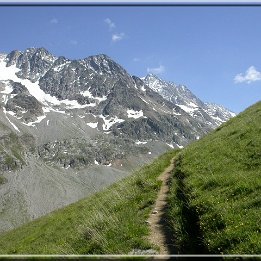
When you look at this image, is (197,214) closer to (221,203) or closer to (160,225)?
(221,203)

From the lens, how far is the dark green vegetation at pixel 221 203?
942cm

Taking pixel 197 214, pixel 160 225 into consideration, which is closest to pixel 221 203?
pixel 197 214

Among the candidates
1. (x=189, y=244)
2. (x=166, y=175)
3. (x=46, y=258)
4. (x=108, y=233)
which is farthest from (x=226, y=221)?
(x=166, y=175)

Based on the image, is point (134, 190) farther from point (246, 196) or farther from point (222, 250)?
point (222, 250)

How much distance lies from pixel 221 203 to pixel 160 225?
2300mm

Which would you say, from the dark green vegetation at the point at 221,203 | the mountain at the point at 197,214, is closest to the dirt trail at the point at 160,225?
the mountain at the point at 197,214

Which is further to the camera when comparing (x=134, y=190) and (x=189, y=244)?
(x=134, y=190)

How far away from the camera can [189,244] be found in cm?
1051

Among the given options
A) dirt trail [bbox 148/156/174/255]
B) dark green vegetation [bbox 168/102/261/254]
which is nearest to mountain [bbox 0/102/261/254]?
dark green vegetation [bbox 168/102/261/254]

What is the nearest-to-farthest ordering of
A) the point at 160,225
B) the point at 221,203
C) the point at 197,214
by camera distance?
the point at 221,203 → the point at 197,214 → the point at 160,225

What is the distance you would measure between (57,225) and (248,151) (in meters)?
12.9

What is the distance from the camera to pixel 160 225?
13016 millimetres

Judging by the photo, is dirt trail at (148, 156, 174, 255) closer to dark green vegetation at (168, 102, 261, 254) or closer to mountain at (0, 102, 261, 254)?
mountain at (0, 102, 261, 254)

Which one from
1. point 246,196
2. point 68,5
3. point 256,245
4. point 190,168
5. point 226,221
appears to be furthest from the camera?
point 190,168
